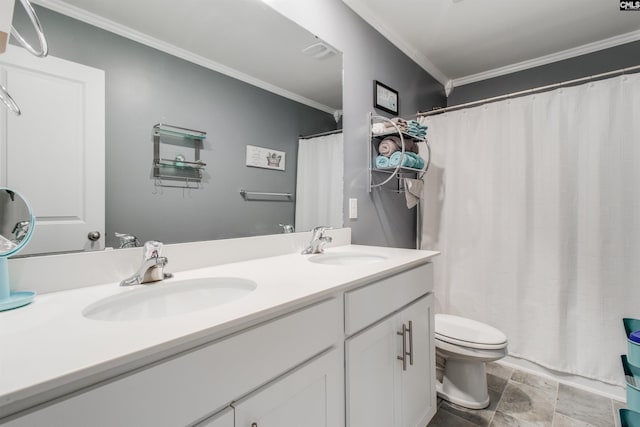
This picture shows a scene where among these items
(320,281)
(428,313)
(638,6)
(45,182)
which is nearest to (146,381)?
(320,281)

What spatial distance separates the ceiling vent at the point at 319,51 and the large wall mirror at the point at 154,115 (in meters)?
0.02

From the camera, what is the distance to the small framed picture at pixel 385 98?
6.20ft

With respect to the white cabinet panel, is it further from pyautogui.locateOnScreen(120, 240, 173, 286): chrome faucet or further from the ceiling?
the ceiling

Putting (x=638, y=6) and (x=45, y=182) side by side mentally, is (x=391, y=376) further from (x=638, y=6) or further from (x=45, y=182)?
(x=638, y=6)

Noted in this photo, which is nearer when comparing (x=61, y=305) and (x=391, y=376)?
(x=61, y=305)

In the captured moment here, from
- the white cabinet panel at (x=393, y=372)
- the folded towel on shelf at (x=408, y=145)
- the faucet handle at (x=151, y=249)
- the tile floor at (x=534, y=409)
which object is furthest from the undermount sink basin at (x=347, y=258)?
the tile floor at (x=534, y=409)

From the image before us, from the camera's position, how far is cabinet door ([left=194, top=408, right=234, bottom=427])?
1.82ft

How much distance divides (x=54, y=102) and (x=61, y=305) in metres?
0.54

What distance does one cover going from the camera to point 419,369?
1.30 meters

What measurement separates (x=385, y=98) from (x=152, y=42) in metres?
1.45

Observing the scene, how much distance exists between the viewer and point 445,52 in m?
2.29

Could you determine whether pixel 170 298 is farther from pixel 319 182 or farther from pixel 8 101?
pixel 319 182

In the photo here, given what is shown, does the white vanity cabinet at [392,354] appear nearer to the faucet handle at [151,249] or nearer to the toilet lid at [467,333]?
the toilet lid at [467,333]

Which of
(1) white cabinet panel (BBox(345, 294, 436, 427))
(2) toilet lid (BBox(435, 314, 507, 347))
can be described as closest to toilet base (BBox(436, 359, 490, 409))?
(2) toilet lid (BBox(435, 314, 507, 347))
